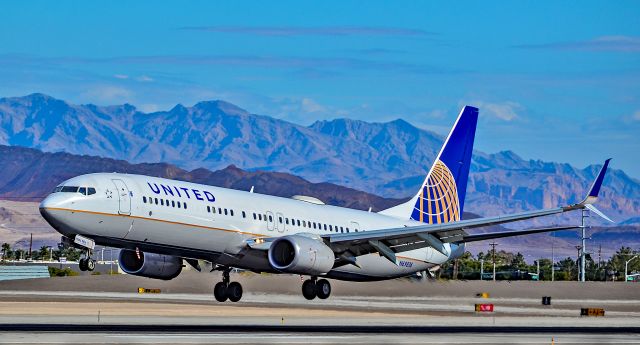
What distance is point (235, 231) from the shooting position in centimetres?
6284

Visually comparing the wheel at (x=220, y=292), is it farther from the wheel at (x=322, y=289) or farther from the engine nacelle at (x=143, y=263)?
the wheel at (x=322, y=289)

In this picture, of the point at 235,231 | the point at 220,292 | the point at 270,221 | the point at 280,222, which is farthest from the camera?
the point at 220,292

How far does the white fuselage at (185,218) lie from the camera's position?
57.2m

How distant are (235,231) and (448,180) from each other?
22534 millimetres

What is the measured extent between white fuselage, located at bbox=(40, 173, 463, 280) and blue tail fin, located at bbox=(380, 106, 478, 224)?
9832 mm

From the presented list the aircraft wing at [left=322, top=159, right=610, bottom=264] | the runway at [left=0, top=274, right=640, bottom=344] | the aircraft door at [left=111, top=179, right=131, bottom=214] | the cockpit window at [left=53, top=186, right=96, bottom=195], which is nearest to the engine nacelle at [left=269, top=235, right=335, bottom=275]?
the aircraft wing at [left=322, top=159, right=610, bottom=264]

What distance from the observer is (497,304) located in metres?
90.4

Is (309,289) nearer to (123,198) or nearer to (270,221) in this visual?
(270,221)

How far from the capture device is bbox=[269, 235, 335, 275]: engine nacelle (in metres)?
62.4

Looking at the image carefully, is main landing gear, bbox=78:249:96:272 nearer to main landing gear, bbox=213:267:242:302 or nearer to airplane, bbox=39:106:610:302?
airplane, bbox=39:106:610:302

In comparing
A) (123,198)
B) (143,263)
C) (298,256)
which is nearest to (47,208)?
(123,198)

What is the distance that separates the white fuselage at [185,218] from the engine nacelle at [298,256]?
44.9 inches

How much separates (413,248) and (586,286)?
134ft

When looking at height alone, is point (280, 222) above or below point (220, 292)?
above
